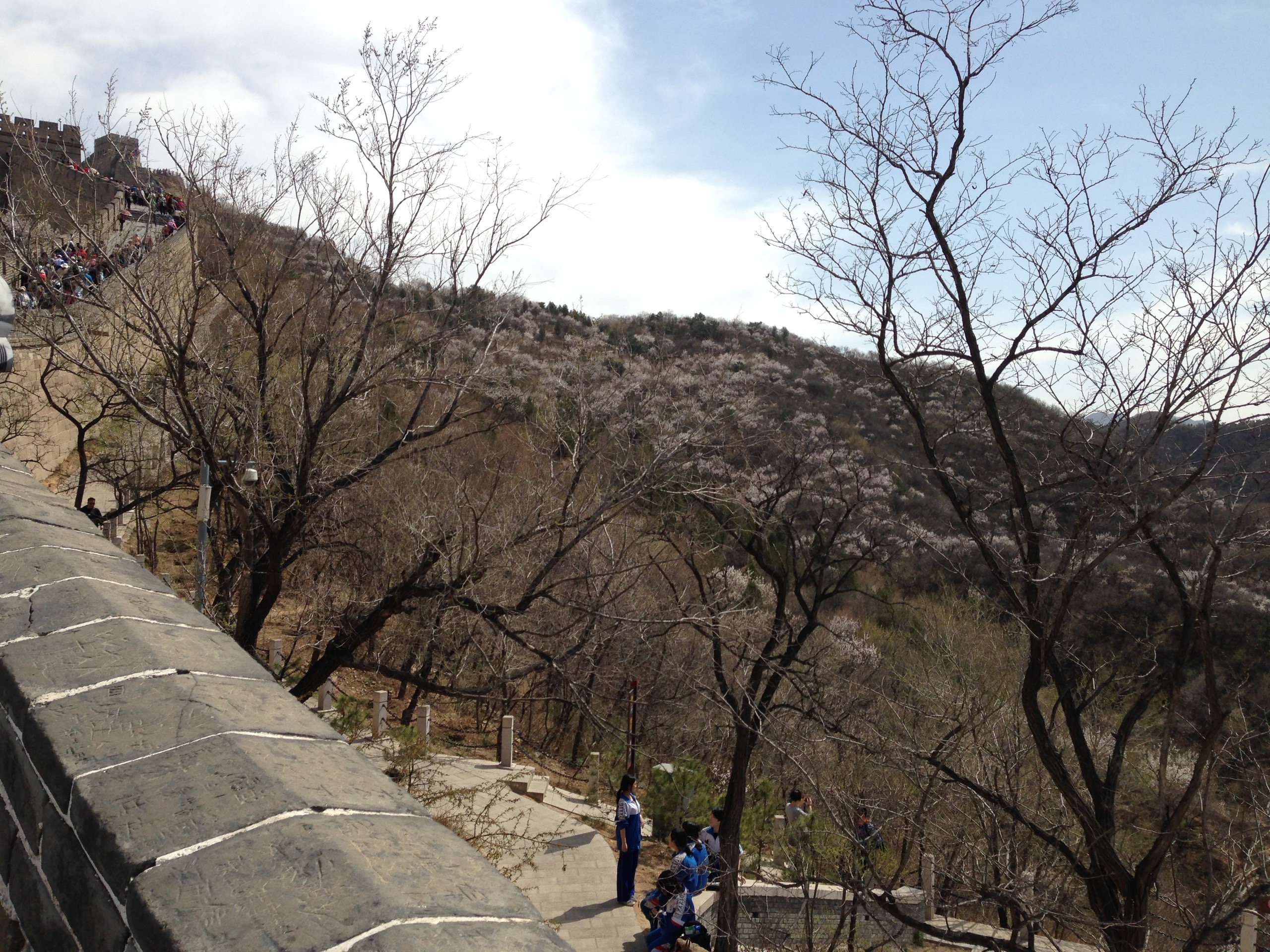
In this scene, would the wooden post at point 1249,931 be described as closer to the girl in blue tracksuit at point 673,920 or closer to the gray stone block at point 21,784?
the girl in blue tracksuit at point 673,920

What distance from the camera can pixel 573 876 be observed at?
11570 mm

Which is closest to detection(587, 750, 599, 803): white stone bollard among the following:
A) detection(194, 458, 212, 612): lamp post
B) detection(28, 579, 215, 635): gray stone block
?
detection(194, 458, 212, 612): lamp post

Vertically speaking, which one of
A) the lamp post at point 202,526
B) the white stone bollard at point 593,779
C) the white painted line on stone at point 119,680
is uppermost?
the white painted line on stone at point 119,680

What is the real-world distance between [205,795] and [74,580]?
52.9 inches

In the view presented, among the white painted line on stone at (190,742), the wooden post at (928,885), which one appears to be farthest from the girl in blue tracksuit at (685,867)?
the white painted line on stone at (190,742)

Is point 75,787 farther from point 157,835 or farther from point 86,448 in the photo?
point 86,448

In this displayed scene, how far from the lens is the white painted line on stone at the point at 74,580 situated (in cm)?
247

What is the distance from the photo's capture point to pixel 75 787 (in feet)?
5.33

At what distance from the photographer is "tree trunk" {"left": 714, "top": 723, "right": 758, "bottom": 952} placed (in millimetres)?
8531

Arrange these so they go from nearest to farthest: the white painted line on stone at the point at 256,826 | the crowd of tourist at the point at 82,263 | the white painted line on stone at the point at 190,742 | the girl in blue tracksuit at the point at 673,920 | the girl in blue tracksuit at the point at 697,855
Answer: the white painted line on stone at the point at 256,826 < the white painted line on stone at the point at 190,742 < the crowd of tourist at the point at 82,263 < the girl in blue tracksuit at the point at 673,920 < the girl in blue tracksuit at the point at 697,855

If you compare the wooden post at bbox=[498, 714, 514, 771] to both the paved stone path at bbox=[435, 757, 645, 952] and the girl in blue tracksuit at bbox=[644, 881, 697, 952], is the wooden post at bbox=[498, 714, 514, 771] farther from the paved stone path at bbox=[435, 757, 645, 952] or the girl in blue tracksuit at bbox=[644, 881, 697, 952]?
the girl in blue tracksuit at bbox=[644, 881, 697, 952]

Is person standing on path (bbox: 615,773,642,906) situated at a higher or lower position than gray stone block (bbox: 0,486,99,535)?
lower

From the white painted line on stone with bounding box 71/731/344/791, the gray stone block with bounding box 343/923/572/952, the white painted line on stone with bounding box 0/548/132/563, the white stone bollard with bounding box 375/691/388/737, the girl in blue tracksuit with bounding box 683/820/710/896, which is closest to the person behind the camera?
the gray stone block with bounding box 343/923/572/952

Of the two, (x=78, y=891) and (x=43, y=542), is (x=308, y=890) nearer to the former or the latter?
(x=78, y=891)
